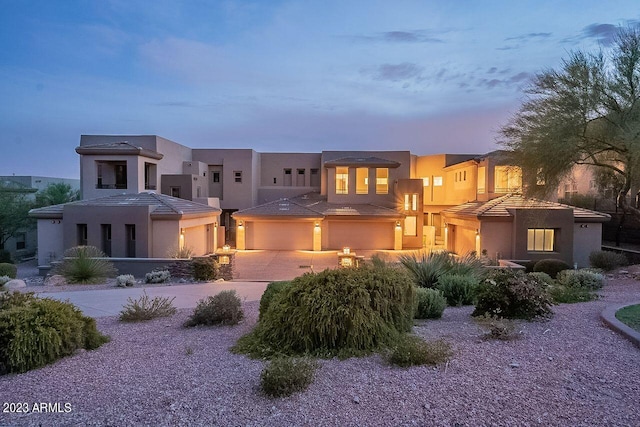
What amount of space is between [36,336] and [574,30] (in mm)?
18776

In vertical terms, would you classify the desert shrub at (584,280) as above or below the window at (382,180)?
below

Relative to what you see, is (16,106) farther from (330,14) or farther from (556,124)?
(556,124)

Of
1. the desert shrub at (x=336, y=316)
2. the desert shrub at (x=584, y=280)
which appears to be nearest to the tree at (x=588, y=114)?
the desert shrub at (x=584, y=280)

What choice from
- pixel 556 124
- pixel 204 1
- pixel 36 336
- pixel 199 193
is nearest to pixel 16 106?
pixel 199 193

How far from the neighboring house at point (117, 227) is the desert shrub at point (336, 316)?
15395 millimetres

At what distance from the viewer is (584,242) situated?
20672mm

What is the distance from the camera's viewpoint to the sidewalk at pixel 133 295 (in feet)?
30.4

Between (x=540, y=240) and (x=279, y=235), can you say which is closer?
(x=540, y=240)

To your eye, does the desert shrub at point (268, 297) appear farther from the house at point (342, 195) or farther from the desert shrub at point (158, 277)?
the house at point (342, 195)

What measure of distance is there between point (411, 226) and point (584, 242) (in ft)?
32.8

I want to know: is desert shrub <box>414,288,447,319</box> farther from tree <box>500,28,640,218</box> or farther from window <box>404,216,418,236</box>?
window <box>404,216,418,236</box>

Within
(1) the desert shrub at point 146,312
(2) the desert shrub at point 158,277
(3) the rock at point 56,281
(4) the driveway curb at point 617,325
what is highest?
(4) the driveway curb at point 617,325

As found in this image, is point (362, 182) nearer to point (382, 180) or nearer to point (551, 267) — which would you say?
point (382, 180)

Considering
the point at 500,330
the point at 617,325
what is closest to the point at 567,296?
the point at 617,325
